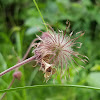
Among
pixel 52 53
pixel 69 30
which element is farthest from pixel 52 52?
pixel 69 30

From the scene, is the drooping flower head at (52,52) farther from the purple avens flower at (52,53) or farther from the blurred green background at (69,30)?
the blurred green background at (69,30)

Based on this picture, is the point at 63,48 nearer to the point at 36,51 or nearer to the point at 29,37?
the point at 36,51

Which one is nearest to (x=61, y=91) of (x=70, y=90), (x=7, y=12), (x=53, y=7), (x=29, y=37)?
(x=70, y=90)

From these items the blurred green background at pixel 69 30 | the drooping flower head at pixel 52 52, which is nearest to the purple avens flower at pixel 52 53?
the drooping flower head at pixel 52 52

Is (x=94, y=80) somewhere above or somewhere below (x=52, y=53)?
below

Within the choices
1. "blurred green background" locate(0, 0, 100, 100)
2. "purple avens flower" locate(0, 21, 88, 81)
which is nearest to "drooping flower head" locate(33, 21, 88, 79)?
"purple avens flower" locate(0, 21, 88, 81)

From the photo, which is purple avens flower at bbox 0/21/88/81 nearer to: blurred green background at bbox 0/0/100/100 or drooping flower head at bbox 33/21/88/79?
drooping flower head at bbox 33/21/88/79

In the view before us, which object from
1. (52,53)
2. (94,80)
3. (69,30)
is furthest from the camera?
(69,30)

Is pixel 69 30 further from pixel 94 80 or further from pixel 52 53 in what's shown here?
pixel 52 53
